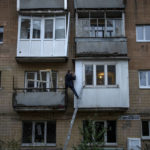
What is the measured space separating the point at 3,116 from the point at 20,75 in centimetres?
264

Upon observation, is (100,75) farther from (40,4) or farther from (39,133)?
(40,4)

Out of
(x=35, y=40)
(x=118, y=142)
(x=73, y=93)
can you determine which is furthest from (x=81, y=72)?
(x=118, y=142)

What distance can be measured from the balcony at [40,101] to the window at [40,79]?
820mm

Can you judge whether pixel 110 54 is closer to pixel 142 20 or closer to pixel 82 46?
pixel 82 46

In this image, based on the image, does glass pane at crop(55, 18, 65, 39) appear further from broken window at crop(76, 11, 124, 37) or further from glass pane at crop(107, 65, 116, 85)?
glass pane at crop(107, 65, 116, 85)

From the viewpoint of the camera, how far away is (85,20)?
15.0 m

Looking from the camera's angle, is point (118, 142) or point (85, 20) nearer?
point (118, 142)

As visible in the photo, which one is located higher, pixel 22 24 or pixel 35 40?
pixel 22 24

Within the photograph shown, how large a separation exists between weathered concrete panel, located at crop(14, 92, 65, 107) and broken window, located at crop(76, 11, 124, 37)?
4.17 meters

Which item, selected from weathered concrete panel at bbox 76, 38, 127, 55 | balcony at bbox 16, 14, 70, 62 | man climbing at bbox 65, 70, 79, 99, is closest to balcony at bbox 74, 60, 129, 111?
man climbing at bbox 65, 70, 79, 99

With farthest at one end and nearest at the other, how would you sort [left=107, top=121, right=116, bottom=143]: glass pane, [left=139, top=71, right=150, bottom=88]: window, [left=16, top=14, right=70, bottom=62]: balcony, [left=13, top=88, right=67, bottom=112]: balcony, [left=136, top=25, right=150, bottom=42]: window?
[left=136, top=25, right=150, bottom=42]: window < [left=139, top=71, right=150, bottom=88]: window < [left=16, top=14, right=70, bottom=62]: balcony < [left=107, top=121, right=116, bottom=143]: glass pane < [left=13, top=88, right=67, bottom=112]: balcony

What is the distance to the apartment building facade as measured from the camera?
44.6ft

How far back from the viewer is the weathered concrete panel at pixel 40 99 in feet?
44.2

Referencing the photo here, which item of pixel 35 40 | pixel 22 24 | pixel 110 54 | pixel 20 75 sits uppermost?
pixel 22 24
